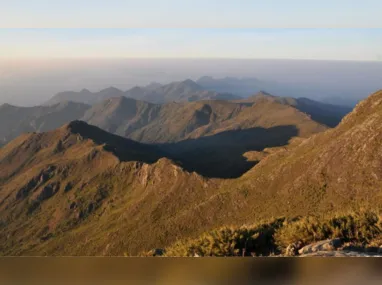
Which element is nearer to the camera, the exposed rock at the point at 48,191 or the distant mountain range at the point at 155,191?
the distant mountain range at the point at 155,191

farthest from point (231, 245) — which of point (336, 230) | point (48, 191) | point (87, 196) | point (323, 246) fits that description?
point (48, 191)

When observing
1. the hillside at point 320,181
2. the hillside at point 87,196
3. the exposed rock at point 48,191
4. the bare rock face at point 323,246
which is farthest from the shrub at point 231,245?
the exposed rock at point 48,191

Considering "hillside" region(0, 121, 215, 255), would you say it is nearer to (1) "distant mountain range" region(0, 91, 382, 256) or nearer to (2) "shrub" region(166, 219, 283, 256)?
(1) "distant mountain range" region(0, 91, 382, 256)

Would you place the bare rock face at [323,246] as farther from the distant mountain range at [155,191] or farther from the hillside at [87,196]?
the hillside at [87,196]

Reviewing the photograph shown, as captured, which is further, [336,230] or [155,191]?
[155,191]

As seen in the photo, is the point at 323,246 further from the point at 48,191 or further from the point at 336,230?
the point at 48,191

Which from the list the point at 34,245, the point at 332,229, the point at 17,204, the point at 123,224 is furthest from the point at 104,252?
the point at 332,229

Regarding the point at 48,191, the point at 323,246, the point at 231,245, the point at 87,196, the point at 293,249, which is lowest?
the point at 48,191
